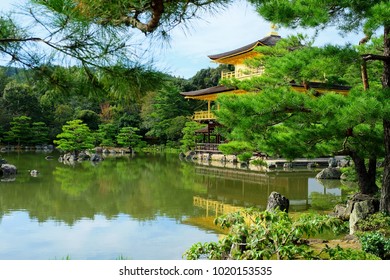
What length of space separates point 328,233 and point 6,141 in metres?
20.7

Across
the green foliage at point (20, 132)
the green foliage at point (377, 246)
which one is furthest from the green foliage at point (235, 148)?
the green foliage at point (20, 132)

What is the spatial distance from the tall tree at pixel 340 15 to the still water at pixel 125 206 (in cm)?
231

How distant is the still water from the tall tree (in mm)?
2312

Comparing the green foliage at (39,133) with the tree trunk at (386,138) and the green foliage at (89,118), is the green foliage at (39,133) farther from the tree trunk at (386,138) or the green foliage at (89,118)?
the tree trunk at (386,138)

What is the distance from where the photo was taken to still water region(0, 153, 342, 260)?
452 cm

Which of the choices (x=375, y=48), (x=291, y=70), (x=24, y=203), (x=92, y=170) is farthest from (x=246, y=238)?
(x=92, y=170)

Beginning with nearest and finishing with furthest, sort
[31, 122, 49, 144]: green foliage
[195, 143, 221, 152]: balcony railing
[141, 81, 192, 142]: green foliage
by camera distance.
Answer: [195, 143, 221, 152]: balcony railing, [31, 122, 49, 144]: green foliage, [141, 81, 192, 142]: green foliage

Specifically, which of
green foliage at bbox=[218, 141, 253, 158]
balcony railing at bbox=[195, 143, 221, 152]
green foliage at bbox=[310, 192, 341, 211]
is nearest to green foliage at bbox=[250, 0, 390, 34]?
green foliage at bbox=[218, 141, 253, 158]

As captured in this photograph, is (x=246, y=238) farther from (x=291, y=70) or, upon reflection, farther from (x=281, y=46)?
(x=281, y=46)

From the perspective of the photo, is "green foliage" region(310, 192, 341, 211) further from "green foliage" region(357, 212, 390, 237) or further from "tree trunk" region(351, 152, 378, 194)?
"green foliage" region(357, 212, 390, 237)

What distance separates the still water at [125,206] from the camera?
4.52 metres

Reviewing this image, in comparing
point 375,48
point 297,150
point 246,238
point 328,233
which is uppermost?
point 375,48

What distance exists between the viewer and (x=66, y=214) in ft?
20.5

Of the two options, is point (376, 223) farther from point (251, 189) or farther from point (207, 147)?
point (207, 147)
